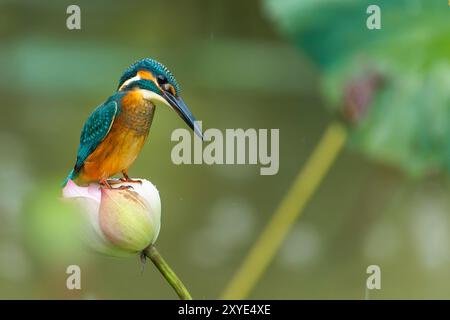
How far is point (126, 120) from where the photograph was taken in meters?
0.88

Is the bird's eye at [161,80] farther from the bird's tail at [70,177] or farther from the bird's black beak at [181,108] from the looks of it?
the bird's tail at [70,177]

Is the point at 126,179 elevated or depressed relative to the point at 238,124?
depressed

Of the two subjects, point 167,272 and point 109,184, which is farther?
point 109,184

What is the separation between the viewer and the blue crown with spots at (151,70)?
0.90 m

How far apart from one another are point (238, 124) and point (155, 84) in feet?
Result: 0.55

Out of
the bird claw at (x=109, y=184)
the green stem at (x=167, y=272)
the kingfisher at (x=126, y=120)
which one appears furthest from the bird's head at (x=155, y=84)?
the green stem at (x=167, y=272)

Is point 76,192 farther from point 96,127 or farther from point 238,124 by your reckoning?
point 238,124

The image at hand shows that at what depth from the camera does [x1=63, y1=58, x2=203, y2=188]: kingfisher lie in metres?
0.88

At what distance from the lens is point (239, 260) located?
3.37 feet

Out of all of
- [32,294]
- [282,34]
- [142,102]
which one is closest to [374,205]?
[282,34]

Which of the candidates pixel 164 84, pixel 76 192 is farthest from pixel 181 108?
pixel 76 192

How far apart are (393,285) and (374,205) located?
117mm

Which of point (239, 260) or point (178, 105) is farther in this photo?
point (239, 260)
